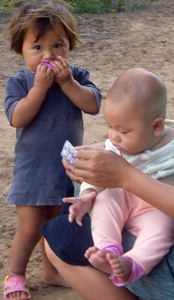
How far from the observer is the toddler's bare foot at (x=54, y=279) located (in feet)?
7.88

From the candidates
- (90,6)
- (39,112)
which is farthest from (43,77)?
(90,6)

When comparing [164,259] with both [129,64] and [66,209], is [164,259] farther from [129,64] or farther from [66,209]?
[129,64]

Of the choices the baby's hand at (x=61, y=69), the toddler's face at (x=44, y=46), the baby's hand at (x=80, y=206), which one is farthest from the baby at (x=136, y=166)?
the toddler's face at (x=44, y=46)

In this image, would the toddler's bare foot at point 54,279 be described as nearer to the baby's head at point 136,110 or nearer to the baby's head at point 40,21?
the baby's head at point 136,110

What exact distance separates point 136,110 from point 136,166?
0.95 feet

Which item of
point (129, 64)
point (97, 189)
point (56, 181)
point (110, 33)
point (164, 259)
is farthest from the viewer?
point (110, 33)

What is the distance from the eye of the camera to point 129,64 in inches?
242

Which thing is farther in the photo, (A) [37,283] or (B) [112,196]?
(A) [37,283]

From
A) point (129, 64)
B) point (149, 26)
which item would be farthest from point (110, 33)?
point (129, 64)

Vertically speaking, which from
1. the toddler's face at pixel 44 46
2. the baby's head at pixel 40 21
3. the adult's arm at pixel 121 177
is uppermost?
the baby's head at pixel 40 21

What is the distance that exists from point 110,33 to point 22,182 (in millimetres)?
5679

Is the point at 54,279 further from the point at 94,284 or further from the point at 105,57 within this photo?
the point at 105,57

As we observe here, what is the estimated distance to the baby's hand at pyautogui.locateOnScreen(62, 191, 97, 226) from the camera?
1.70 m

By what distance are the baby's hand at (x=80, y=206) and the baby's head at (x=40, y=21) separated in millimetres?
912
